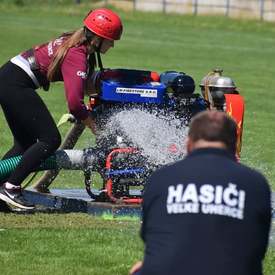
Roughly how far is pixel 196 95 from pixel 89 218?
1.42m

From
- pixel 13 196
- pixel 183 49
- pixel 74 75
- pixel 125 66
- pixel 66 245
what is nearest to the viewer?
pixel 66 245

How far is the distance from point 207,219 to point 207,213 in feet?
0.09

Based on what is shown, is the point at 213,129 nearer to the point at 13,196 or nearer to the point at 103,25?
the point at 103,25

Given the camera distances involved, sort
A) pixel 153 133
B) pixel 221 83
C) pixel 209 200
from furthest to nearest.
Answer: pixel 221 83
pixel 153 133
pixel 209 200

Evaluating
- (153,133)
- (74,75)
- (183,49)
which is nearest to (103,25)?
(74,75)

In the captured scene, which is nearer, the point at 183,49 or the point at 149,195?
the point at 149,195

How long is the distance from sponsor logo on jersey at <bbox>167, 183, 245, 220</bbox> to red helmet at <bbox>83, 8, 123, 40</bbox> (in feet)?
14.7

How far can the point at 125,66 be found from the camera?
25.2m

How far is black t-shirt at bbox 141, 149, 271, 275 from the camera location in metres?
4.64

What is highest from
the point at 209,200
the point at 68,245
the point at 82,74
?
A: the point at 209,200

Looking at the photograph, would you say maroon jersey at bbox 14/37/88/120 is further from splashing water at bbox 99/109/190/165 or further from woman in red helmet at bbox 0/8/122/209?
splashing water at bbox 99/109/190/165

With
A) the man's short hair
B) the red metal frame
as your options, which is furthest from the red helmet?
the man's short hair

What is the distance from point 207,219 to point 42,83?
4.73 metres

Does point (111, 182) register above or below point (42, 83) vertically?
below
